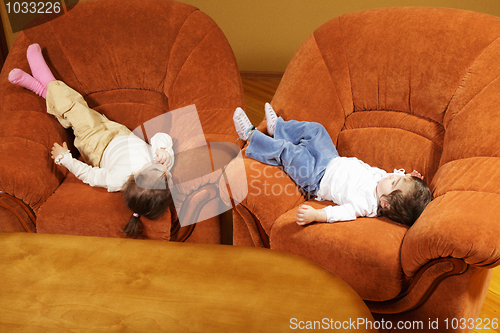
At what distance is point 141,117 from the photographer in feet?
6.63

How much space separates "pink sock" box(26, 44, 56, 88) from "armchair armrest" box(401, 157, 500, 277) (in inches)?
69.0

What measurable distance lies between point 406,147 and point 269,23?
2.93 metres

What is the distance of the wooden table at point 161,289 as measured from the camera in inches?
35.2

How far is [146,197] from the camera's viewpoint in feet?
5.09

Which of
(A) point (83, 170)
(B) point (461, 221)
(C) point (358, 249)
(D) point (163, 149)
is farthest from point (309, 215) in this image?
(A) point (83, 170)

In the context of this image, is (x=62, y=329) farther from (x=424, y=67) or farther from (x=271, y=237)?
(x=424, y=67)

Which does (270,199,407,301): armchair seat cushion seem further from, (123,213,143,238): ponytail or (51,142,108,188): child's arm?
(51,142,108,188): child's arm

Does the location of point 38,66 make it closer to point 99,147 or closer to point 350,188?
point 99,147

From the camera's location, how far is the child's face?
58.1 inches

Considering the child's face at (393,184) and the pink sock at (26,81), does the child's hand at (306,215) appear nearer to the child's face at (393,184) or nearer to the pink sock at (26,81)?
the child's face at (393,184)

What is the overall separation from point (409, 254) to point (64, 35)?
6.18 ft

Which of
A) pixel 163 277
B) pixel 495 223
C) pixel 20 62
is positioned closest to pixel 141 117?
pixel 20 62

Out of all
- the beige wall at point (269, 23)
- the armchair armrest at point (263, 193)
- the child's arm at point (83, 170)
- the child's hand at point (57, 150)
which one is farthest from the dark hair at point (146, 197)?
Answer: the beige wall at point (269, 23)

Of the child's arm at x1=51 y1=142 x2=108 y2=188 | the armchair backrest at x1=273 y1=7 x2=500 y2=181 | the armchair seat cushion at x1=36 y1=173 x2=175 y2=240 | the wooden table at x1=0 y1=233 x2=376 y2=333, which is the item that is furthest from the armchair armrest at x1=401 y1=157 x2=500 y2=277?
the child's arm at x1=51 y1=142 x2=108 y2=188
